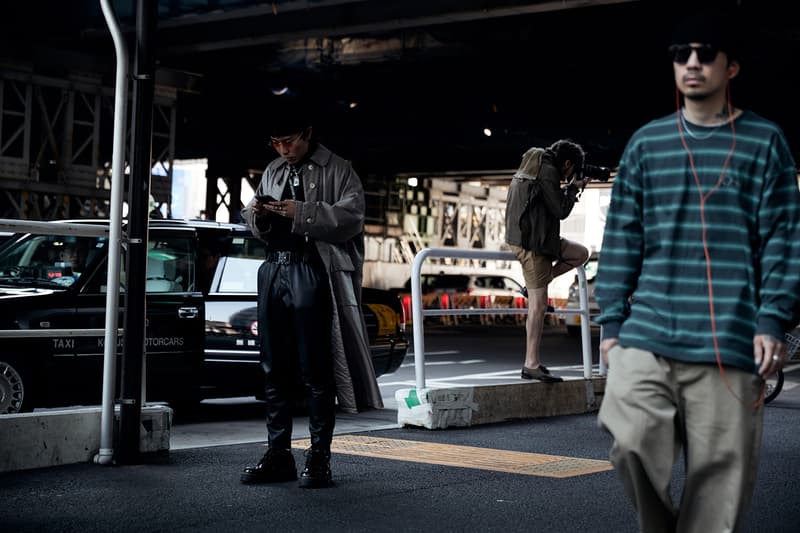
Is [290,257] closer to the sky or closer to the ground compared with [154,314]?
closer to the sky

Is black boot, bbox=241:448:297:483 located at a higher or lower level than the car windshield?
lower

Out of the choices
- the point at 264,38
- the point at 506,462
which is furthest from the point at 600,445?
the point at 264,38

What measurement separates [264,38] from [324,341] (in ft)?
51.4

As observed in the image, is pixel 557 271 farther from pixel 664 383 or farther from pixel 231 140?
pixel 231 140

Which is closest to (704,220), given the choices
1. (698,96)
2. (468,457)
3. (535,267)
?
(698,96)

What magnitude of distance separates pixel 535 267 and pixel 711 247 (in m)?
5.89

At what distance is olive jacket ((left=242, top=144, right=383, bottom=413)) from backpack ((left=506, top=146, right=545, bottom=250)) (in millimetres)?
2895

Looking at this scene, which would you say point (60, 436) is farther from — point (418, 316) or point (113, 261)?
point (418, 316)

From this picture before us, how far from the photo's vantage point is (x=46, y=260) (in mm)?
9297

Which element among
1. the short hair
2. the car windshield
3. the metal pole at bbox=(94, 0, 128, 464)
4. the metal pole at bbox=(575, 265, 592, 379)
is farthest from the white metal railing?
the car windshield

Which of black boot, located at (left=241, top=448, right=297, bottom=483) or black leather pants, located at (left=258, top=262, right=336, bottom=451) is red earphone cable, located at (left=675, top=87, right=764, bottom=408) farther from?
black boot, located at (left=241, top=448, right=297, bottom=483)

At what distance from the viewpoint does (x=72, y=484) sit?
20.1 feet

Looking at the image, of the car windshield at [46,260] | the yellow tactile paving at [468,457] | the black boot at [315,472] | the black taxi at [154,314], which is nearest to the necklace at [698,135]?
the black boot at [315,472]

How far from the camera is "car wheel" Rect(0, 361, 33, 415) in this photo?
8.36m
